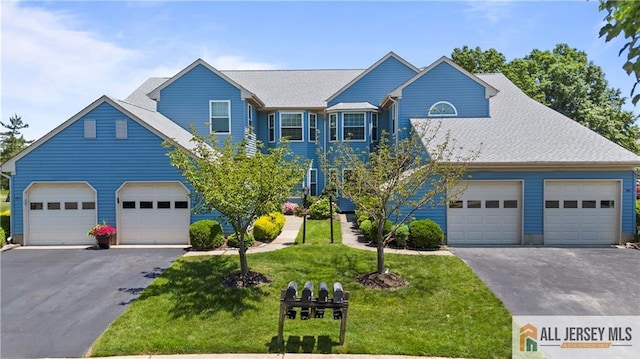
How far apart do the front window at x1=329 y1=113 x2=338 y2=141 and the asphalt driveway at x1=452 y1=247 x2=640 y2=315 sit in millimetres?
11550

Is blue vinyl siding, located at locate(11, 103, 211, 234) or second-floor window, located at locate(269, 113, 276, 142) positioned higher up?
second-floor window, located at locate(269, 113, 276, 142)

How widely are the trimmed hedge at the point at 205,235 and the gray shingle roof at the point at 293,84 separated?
10.9 meters

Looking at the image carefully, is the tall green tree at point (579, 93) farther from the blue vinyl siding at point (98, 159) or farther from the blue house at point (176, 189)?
the blue vinyl siding at point (98, 159)

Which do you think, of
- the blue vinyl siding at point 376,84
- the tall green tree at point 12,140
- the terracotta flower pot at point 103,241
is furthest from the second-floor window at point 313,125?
the tall green tree at point 12,140

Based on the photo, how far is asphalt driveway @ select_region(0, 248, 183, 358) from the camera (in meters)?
7.55

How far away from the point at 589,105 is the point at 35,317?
36.6 m

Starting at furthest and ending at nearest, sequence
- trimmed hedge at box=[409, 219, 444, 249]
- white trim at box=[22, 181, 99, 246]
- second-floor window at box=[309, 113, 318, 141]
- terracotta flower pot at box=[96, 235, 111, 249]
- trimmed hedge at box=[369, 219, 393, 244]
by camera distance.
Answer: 1. second-floor window at box=[309, 113, 318, 141]
2. white trim at box=[22, 181, 99, 246]
3. terracotta flower pot at box=[96, 235, 111, 249]
4. trimmed hedge at box=[369, 219, 393, 244]
5. trimmed hedge at box=[409, 219, 444, 249]

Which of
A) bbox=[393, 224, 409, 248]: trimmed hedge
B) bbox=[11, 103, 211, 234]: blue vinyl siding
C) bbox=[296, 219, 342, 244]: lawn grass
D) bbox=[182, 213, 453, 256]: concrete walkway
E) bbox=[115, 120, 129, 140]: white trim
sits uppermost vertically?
→ bbox=[115, 120, 129, 140]: white trim

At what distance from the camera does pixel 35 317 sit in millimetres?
8617

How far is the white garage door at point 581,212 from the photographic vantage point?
15164 mm

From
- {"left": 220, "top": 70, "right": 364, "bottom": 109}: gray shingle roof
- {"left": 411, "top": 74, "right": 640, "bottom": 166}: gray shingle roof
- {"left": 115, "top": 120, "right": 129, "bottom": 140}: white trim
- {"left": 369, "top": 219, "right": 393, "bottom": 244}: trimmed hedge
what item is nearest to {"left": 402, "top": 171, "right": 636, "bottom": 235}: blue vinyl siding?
{"left": 411, "top": 74, "right": 640, "bottom": 166}: gray shingle roof

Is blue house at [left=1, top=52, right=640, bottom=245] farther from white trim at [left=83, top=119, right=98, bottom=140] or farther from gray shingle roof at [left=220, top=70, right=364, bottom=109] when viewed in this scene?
gray shingle roof at [left=220, top=70, right=364, bottom=109]

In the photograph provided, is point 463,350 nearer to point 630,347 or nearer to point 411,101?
point 630,347

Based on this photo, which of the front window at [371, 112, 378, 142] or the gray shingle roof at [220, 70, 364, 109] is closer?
the front window at [371, 112, 378, 142]
